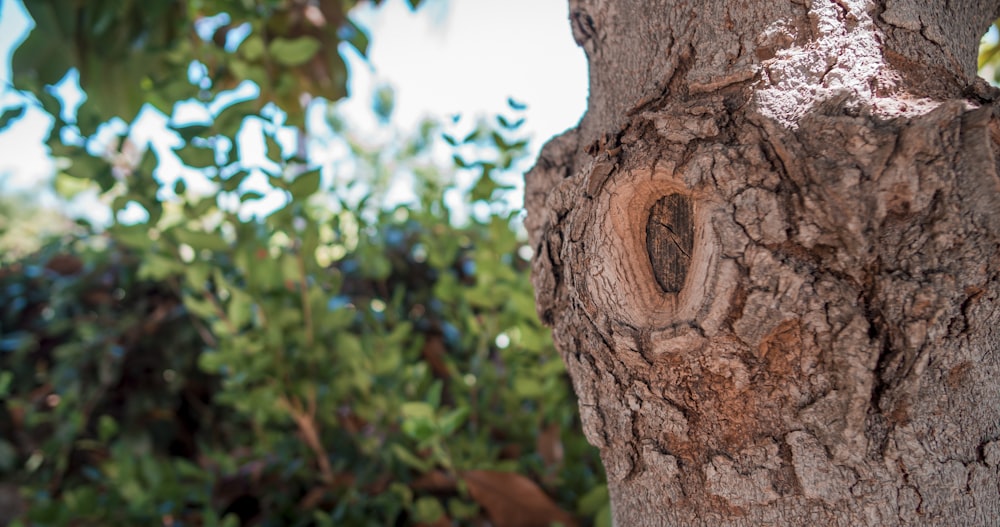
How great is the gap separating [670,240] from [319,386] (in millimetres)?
1169

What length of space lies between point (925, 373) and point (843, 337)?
8cm

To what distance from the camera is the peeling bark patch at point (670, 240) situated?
0.61m

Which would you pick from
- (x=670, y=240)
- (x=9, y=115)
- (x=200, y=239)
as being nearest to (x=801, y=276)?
(x=670, y=240)

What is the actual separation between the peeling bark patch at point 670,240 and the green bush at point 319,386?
2.08ft

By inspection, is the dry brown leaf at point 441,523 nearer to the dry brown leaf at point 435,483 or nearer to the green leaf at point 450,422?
the dry brown leaf at point 435,483

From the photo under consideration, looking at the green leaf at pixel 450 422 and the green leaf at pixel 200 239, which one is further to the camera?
the green leaf at pixel 200 239

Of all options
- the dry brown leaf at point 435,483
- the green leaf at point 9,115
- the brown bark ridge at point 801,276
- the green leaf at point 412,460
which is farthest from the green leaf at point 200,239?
the brown bark ridge at point 801,276

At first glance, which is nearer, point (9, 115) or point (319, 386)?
point (9, 115)

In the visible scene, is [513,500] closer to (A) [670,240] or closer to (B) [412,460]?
(B) [412,460]

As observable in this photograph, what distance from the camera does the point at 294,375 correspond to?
4.96ft

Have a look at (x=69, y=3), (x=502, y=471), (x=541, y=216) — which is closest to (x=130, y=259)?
(x=69, y=3)

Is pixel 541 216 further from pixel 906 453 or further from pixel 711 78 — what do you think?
pixel 906 453

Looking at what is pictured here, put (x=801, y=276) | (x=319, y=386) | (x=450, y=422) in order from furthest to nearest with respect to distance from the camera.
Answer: (x=319, y=386), (x=450, y=422), (x=801, y=276)

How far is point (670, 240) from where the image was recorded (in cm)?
62
